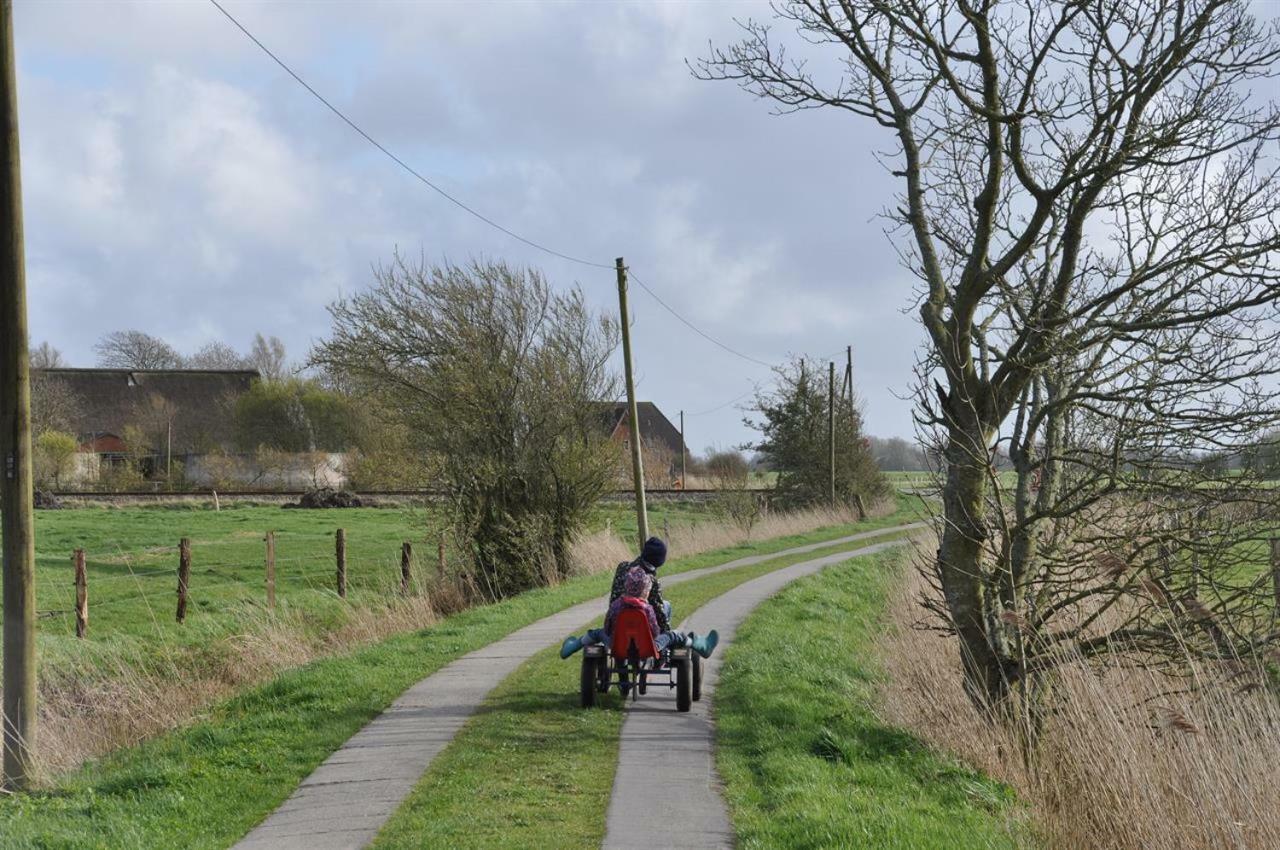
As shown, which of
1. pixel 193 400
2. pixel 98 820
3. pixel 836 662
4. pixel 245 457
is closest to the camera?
pixel 98 820

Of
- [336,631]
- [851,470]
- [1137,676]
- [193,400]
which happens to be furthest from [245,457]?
[1137,676]

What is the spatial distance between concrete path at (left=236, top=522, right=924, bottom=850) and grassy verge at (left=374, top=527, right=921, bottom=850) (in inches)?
6.4

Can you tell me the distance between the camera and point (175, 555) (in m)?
30.7

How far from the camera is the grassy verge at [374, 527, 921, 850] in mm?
7160

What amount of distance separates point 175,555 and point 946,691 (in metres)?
24.6

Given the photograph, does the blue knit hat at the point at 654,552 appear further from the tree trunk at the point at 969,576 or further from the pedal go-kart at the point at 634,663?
the tree trunk at the point at 969,576

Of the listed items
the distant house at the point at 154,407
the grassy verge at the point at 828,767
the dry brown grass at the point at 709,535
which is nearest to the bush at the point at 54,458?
the distant house at the point at 154,407

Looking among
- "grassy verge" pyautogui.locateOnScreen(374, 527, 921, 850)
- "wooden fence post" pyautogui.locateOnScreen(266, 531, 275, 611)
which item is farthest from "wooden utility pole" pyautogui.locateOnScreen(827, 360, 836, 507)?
"grassy verge" pyautogui.locateOnScreen(374, 527, 921, 850)

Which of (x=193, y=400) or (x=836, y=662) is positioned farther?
(x=193, y=400)

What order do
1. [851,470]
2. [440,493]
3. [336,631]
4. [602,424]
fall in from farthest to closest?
1. [851,470]
2. [602,424]
3. [440,493]
4. [336,631]

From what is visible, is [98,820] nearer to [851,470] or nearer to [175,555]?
[175,555]

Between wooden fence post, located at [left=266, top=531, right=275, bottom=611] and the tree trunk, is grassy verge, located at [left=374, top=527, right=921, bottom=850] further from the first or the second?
wooden fence post, located at [left=266, top=531, right=275, bottom=611]

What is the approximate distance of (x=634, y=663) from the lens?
11.0 meters

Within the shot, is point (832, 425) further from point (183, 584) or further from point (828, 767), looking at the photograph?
point (828, 767)
